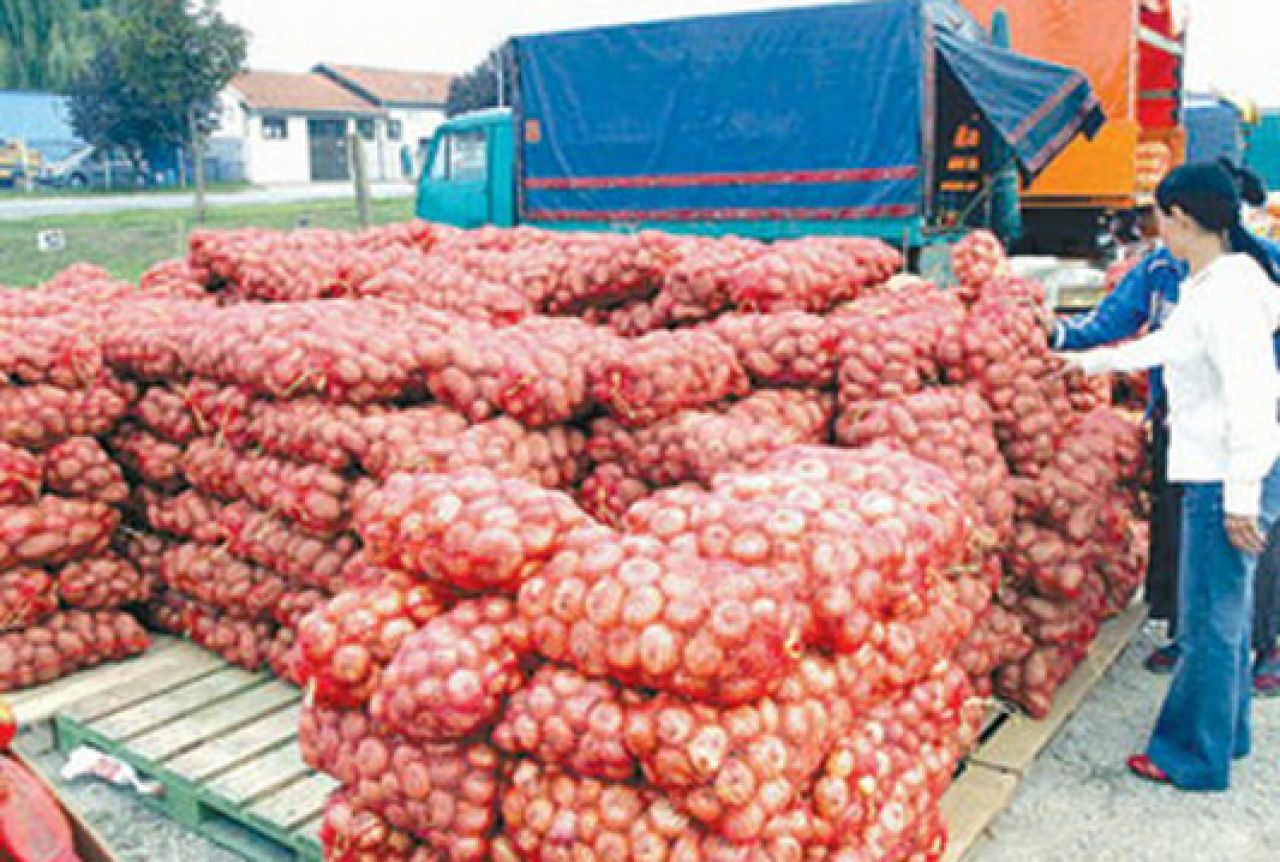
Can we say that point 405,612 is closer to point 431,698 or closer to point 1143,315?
point 431,698

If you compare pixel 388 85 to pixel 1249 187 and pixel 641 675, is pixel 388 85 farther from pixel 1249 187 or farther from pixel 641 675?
pixel 641 675

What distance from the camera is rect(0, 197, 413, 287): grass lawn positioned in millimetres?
18250

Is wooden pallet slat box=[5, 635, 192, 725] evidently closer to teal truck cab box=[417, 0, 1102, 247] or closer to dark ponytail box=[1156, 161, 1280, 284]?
dark ponytail box=[1156, 161, 1280, 284]

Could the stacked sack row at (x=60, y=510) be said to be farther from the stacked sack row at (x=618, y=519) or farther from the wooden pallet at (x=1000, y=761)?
the wooden pallet at (x=1000, y=761)

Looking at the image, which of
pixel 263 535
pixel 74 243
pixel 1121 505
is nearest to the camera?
pixel 263 535

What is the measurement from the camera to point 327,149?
59.8 m

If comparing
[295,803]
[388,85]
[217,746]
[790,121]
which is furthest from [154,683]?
[388,85]

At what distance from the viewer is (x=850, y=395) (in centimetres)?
395

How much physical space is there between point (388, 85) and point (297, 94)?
21.7 feet

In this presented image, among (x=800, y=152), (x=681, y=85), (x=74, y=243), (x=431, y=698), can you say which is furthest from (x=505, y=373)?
(x=74, y=243)

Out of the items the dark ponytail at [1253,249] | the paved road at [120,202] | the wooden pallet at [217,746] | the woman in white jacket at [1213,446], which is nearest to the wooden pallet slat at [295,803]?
the wooden pallet at [217,746]

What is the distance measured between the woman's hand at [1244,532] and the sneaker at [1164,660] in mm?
1373

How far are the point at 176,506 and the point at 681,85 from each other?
27.4ft

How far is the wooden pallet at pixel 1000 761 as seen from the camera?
343cm
